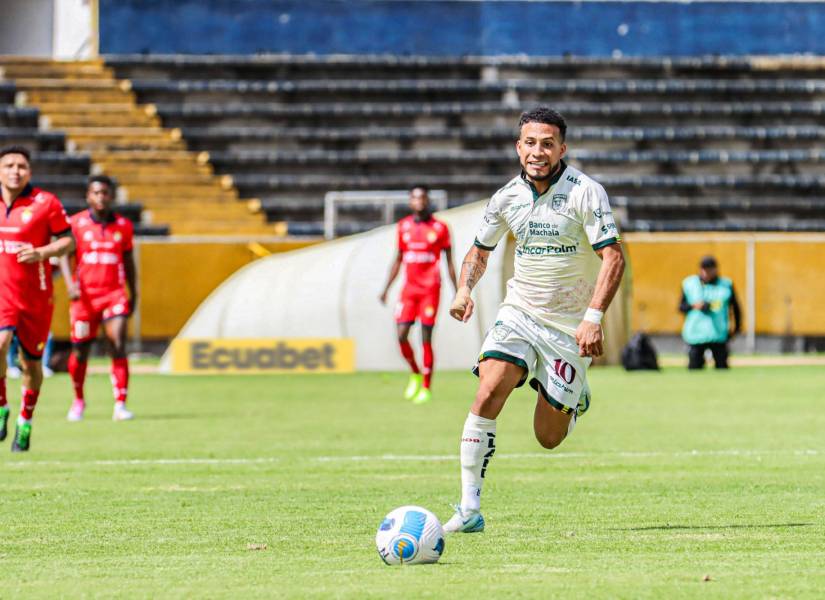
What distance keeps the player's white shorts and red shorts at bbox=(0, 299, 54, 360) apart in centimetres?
484

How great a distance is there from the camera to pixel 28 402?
1233 centimetres

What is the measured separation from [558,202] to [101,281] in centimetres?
860

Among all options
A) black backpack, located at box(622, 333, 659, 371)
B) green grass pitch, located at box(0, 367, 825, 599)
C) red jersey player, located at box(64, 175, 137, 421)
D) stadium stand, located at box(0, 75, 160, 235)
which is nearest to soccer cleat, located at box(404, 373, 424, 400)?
green grass pitch, located at box(0, 367, 825, 599)

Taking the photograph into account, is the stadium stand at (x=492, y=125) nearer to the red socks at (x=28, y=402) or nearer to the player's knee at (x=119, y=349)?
the player's knee at (x=119, y=349)

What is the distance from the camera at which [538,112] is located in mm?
7926

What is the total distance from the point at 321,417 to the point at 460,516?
898 centimetres

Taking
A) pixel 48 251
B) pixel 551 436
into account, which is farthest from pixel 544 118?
pixel 48 251

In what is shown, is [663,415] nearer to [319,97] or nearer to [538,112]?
[538,112]

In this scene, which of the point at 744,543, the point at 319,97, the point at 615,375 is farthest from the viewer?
the point at 319,97

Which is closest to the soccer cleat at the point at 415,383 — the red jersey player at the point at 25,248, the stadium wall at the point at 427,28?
the red jersey player at the point at 25,248

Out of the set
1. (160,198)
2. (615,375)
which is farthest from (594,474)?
(160,198)

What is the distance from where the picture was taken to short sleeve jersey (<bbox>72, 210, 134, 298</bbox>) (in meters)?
15.8

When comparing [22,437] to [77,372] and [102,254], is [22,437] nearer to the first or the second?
[77,372]

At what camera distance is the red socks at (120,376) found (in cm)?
1580
